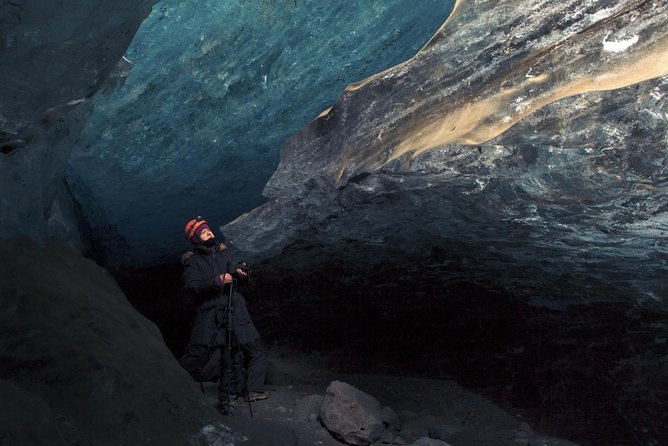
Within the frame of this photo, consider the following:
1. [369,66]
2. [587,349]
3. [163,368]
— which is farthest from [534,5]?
[163,368]

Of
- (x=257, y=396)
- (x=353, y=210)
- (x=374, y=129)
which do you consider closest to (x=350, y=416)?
(x=257, y=396)

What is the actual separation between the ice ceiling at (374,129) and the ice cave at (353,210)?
0.02 metres

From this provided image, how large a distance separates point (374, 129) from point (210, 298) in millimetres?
1801

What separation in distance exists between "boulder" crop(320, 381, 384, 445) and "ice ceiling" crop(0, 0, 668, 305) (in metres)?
1.52

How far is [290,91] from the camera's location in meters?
5.57

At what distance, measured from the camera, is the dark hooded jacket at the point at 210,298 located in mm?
4613

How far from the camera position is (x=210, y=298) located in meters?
4.70

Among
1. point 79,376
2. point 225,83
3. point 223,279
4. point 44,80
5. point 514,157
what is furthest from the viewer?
point 225,83

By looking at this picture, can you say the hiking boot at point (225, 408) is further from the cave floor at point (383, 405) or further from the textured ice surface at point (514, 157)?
the textured ice surface at point (514, 157)

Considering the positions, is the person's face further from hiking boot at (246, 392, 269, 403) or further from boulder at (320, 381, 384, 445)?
boulder at (320, 381, 384, 445)

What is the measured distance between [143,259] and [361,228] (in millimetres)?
3486

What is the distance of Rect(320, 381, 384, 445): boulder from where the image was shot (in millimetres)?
4477

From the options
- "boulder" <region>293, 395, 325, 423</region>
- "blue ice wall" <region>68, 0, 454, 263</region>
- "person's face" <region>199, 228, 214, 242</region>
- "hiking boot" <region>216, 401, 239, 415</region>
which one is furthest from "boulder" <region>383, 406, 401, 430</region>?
"blue ice wall" <region>68, 0, 454, 263</region>

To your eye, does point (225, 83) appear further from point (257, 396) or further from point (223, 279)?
point (257, 396)
